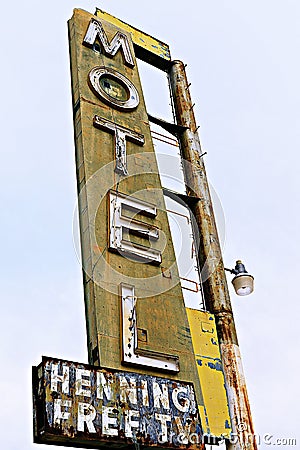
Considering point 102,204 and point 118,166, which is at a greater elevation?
point 118,166

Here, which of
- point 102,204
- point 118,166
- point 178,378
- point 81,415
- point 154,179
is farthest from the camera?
point 154,179

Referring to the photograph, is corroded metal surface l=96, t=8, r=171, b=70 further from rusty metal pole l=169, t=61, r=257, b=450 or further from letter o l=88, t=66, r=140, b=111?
letter o l=88, t=66, r=140, b=111

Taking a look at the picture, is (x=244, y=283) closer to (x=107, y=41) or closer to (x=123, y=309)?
(x=123, y=309)

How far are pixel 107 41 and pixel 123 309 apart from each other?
548 cm

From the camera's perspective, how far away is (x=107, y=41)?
35.8 feet

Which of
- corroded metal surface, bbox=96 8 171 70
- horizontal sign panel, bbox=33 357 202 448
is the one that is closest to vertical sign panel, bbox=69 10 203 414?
horizontal sign panel, bbox=33 357 202 448

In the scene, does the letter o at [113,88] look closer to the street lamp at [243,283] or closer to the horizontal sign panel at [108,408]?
the street lamp at [243,283]

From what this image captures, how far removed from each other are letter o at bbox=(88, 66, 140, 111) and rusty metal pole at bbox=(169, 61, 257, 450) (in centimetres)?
133

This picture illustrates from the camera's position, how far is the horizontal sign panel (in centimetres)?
597

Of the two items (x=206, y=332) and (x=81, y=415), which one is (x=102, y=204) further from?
(x=81, y=415)

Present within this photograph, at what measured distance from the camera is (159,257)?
8.50 metres

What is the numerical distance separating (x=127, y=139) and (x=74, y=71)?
58.4 inches

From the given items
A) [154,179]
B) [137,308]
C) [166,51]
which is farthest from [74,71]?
[137,308]

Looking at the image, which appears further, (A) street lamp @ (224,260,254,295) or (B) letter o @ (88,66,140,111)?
(B) letter o @ (88,66,140,111)
